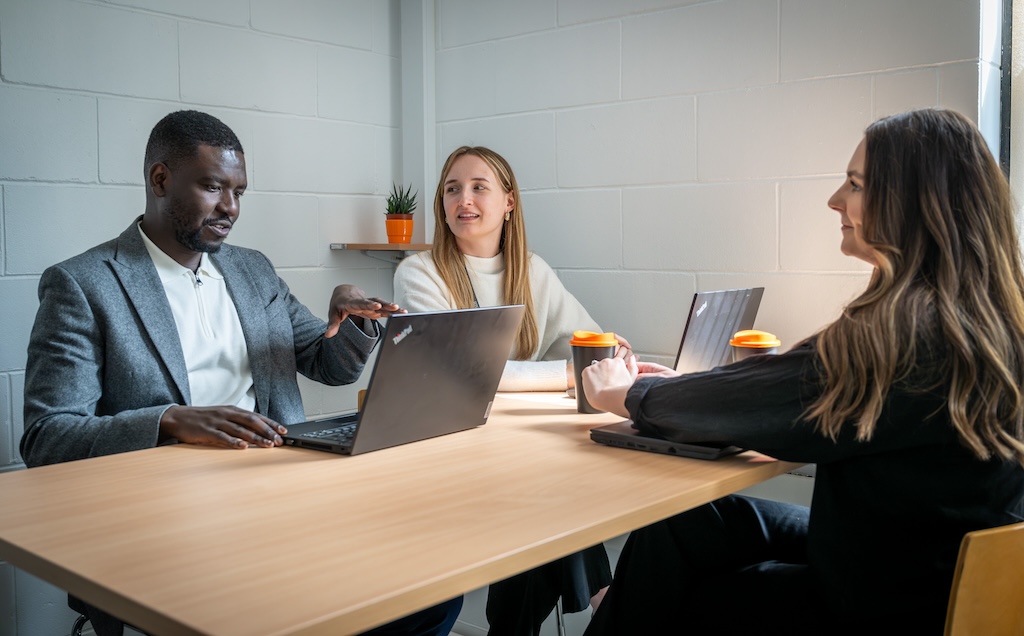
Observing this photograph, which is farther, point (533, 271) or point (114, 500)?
point (533, 271)

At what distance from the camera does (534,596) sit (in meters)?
1.98

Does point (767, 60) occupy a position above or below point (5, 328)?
above

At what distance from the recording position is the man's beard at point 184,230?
2129 mm

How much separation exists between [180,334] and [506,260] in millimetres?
1059

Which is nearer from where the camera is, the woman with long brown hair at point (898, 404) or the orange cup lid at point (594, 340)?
the woman with long brown hair at point (898, 404)

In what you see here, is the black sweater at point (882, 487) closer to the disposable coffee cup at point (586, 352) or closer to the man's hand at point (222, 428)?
the disposable coffee cup at point (586, 352)

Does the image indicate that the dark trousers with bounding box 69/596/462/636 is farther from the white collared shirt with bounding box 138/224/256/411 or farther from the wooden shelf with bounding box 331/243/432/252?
the wooden shelf with bounding box 331/243/432/252

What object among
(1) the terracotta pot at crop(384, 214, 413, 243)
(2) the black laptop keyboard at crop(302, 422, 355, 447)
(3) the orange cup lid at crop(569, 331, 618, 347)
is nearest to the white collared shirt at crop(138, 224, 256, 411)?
(2) the black laptop keyboard at crop(302, 422, 355, 447)

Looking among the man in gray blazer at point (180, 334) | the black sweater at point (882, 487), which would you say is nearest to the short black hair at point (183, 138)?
the man in gray blazer at point (180, 334)

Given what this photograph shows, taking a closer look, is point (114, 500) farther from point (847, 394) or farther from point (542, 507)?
point (847, 394)

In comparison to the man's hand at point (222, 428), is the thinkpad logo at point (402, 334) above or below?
above

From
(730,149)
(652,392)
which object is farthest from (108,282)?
(730,149)

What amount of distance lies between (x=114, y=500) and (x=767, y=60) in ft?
7.02

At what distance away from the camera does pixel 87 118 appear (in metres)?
2.70
